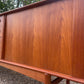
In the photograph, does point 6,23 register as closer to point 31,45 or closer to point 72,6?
point 31,45

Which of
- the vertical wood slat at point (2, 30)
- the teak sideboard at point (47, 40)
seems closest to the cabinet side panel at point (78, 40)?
the teak sideboard at point (47, 40)

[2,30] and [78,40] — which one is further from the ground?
[2,30]

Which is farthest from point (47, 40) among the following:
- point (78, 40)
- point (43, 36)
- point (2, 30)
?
point (2, 30)

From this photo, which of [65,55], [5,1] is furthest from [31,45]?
[5,1]

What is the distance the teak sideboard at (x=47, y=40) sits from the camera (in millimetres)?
1088

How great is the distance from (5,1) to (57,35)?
538 cm

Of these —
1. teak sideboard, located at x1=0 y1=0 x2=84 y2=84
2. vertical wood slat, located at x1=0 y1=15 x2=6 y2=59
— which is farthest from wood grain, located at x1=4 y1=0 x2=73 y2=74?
vertical wood slat, located at x1=0 y1=15 x2=6 y2=59

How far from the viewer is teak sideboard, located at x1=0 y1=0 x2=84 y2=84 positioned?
3.57 feet

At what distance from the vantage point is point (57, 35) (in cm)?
128

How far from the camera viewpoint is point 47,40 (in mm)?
1387

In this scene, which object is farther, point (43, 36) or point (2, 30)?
point (2, 30)

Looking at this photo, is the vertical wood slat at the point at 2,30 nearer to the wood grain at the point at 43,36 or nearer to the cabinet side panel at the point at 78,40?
the wood grain at the point at 43,36

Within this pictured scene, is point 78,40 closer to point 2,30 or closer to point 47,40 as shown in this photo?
point 47,40

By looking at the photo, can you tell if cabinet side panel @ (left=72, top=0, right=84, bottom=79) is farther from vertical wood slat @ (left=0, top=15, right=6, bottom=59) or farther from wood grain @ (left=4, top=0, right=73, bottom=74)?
vertical wood slat @ (left=0, top=15, right=6, bottom=59)
